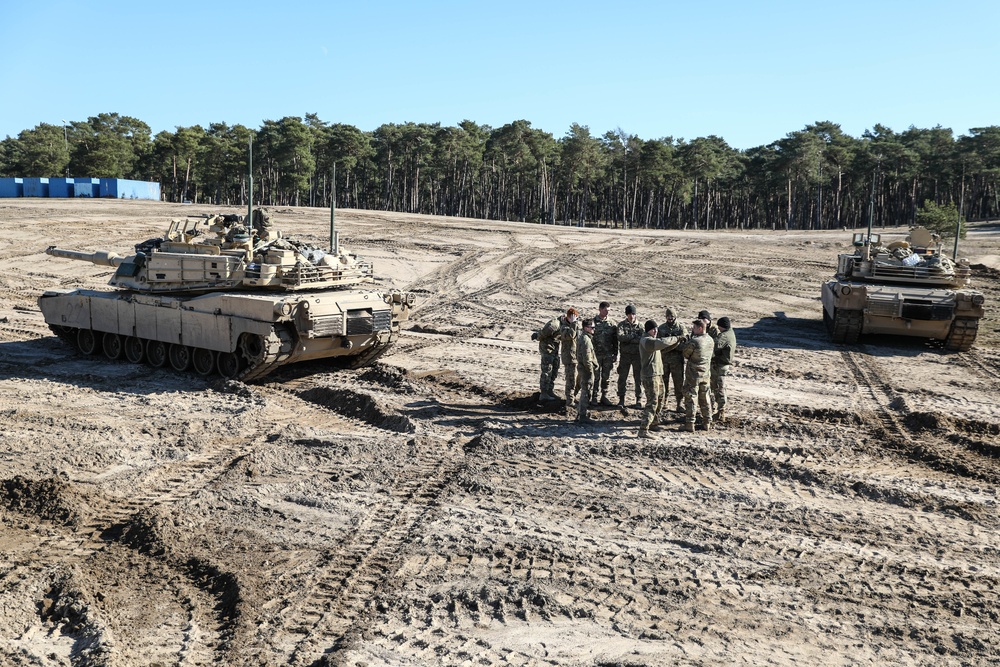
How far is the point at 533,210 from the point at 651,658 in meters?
63.4

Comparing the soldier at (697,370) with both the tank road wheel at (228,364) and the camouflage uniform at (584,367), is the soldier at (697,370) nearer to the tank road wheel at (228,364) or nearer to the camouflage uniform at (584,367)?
the camouflage uniform at (584,367)

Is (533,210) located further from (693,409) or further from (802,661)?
(802,661)

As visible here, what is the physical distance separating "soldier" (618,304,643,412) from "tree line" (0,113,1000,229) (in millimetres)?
45209

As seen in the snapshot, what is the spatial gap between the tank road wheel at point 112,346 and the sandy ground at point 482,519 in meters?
0.44

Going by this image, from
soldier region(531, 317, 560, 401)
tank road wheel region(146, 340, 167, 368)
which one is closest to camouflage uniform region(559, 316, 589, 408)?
soldier region(531, 317, 560, 401)

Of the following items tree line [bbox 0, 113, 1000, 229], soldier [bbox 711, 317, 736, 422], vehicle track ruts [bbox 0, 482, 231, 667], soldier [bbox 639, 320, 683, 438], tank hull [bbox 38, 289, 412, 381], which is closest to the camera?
vehicle track ruts [bbox 0, 482, 231, 667]

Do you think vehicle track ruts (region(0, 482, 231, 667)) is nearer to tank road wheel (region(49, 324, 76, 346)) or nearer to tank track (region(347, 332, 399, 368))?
tank track (region(347, 332, 399, 368))

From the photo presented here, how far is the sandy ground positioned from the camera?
6.21 metres

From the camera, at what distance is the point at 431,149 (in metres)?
62.3

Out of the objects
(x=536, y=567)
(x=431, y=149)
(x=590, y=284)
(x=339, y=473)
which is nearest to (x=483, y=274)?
(x=590, y=284)

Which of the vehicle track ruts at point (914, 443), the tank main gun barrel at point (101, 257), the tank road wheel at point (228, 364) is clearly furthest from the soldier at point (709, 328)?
the tank main gun barrel at point (101, 257)

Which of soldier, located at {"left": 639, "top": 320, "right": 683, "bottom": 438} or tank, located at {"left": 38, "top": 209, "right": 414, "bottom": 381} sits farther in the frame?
tank, located at {"left": 38, "top": 209, "right": 414, "bottom": 381}

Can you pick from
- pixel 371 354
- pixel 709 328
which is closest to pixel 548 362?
pixel 709 328

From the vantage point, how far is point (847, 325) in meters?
18.1
